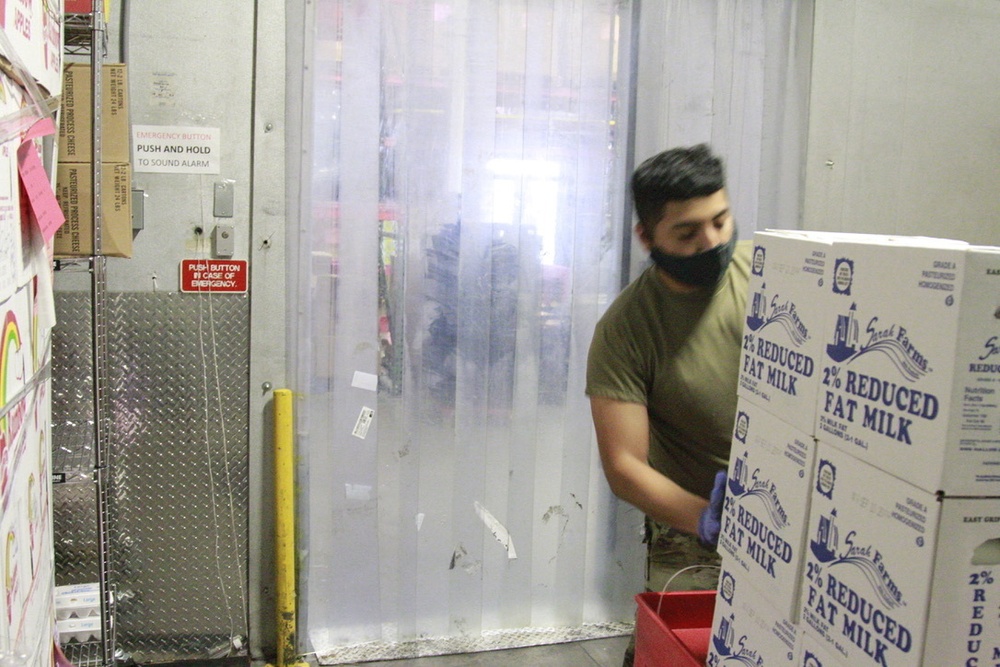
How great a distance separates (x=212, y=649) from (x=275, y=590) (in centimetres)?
26

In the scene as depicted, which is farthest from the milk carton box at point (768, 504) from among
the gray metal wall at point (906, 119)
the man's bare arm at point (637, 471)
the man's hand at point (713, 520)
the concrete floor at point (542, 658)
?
the gray metal wall at point (906, 119)

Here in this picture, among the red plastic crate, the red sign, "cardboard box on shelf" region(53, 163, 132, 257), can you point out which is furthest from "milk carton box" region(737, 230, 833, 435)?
the red sign

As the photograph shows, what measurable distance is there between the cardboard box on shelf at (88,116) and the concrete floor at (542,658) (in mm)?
1737

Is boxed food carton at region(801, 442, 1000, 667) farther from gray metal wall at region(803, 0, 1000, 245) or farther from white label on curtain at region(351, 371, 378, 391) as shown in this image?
gray metal wall at region(803, 0, 1000, 245)

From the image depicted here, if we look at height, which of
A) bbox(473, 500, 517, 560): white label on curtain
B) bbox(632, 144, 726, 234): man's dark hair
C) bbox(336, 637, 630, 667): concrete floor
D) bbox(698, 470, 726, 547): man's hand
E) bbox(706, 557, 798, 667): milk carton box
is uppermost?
bbox(632, 144, 726, 234): man's dark hair

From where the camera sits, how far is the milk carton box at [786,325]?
39.8 inches

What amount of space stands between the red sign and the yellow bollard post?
1.17 feet

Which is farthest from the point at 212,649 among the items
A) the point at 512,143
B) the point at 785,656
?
the point at 785,656

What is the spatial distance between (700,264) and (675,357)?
202 millimetres

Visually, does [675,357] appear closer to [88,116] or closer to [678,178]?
[678,178]

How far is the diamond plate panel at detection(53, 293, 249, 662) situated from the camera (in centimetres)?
253

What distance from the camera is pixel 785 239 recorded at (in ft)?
3.59

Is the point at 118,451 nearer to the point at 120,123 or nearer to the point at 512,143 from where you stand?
the point at 120,123

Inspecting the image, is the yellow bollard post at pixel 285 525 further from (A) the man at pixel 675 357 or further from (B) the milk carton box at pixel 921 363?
(B) the milk carton box at pixel 921 363
